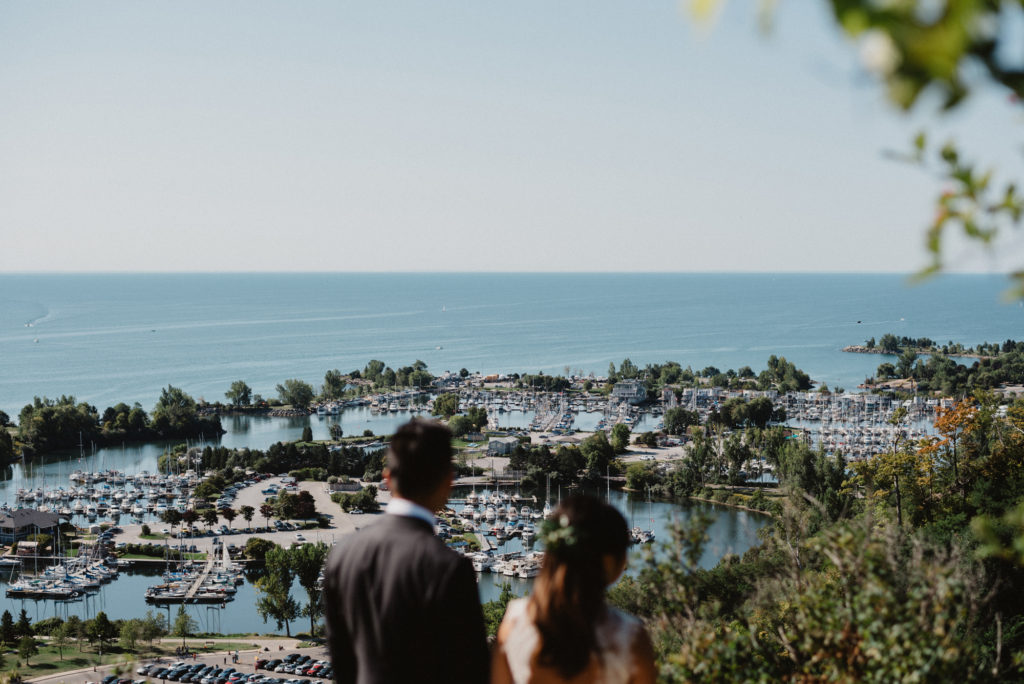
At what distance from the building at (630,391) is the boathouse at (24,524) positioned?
25.6 m

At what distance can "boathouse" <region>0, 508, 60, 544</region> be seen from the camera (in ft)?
66.9

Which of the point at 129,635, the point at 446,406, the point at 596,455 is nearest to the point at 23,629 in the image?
the point at 129,635

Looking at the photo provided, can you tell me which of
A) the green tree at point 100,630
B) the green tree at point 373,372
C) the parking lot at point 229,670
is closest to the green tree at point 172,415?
the green tree at point 373,372

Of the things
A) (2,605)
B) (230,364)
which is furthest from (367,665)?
(230,364)

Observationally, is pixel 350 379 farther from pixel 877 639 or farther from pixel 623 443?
pixel 877 639

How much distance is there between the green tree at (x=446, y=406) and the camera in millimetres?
36344

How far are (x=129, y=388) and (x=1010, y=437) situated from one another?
4052 cm

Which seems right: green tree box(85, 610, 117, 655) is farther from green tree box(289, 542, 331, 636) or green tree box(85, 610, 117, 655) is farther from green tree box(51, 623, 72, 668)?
green tree box(289, 542, 331, 636)

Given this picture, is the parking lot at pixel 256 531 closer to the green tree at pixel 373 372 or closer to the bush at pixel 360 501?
the bush at pixel 360 501

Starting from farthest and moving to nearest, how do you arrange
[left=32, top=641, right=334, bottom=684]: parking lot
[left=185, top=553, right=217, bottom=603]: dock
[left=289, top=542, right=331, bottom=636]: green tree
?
[left=185, top=553, right=217, bottom=603]: dock < [left=289, top=542, right=331, bottom=636]: green tree < [left=32, top=641, right=334, bottom=684]: parking lot

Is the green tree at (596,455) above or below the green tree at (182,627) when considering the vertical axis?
above

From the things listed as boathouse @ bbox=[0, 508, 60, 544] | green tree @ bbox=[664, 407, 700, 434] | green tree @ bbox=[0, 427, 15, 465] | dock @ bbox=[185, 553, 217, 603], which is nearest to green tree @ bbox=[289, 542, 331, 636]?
dock @ bbox=[185, 553, 217, 603]

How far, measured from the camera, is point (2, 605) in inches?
664

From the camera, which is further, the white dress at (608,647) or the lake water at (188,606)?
the lake water at (188,606)
